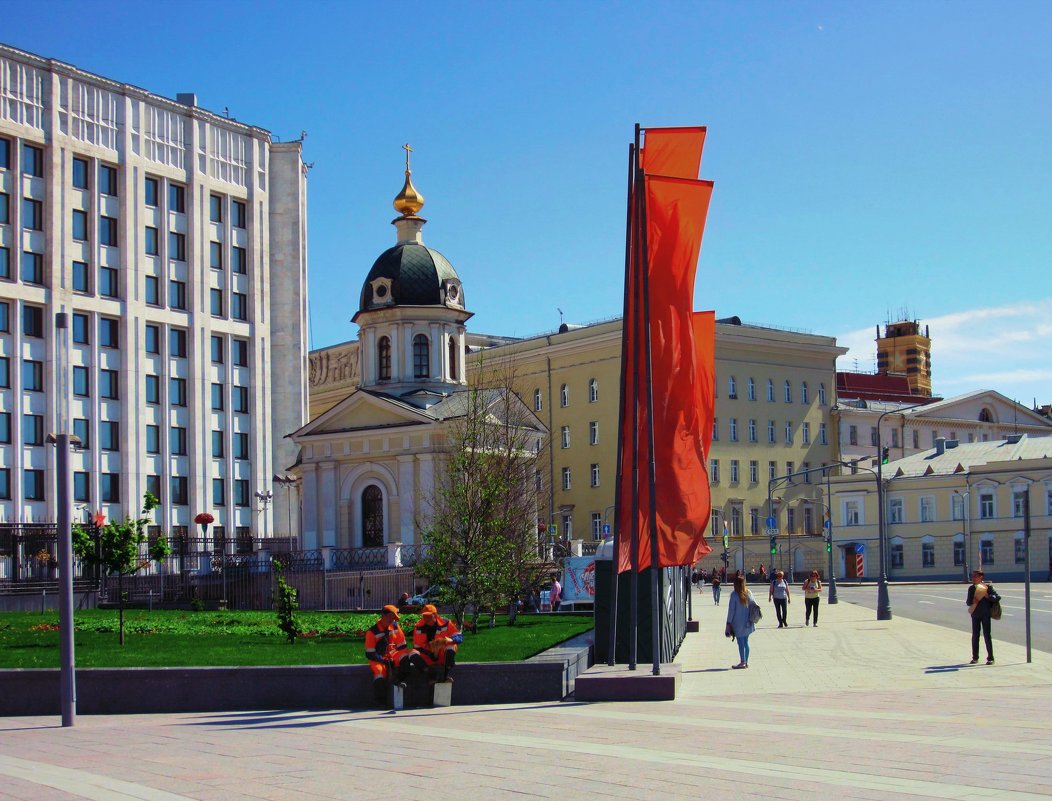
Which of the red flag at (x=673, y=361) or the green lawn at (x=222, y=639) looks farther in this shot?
the green lawn at (x=222, y=639)

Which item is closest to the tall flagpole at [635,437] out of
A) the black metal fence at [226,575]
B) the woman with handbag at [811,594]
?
the woman with handbag at [811,594]

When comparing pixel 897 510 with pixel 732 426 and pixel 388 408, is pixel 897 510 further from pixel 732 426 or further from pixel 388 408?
pixel 388 408

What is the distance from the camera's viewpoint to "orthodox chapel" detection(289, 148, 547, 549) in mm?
58250

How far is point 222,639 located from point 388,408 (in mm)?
32441

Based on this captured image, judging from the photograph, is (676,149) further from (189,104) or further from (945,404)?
(945,404)

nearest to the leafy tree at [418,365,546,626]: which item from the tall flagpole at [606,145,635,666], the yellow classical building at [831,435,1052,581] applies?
the tall flagpole at [606,145,635,666]

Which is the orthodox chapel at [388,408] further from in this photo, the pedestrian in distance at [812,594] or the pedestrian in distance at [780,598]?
the pedestrian in distance at [812,594]

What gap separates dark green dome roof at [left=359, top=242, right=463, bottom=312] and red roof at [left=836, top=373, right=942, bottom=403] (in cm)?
6710

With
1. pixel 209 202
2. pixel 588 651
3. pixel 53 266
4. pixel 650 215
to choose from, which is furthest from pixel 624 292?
pixel 209 202

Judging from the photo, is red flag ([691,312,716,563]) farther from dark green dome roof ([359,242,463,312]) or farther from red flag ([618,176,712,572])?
dark green dome roof ([359,242,463,312])

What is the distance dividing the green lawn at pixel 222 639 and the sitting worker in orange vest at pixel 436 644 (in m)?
1.51

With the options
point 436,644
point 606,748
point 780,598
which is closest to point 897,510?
point 780,598

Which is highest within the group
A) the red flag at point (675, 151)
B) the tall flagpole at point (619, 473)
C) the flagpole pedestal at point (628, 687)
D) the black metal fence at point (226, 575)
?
the red flag at point (675, 151)

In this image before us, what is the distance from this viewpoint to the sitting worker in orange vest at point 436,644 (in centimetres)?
1758
